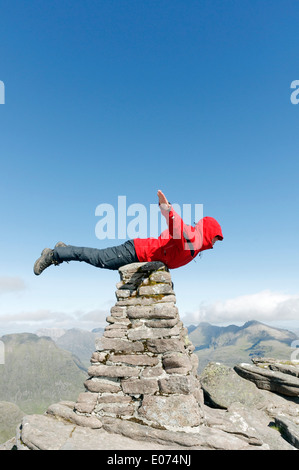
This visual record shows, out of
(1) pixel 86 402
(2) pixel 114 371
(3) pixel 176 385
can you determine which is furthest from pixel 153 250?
(1) pixel 86 402

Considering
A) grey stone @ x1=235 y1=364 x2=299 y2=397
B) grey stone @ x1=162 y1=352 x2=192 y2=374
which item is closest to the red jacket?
grey stone @ x1=162 y1=352 x2=192 y2=374

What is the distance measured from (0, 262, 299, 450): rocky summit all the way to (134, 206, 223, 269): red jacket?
0.43 meters

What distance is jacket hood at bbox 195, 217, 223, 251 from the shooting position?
7.87m

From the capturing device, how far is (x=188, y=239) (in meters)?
7.64

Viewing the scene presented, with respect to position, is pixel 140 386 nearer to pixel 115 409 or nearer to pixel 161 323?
pixel 115 409

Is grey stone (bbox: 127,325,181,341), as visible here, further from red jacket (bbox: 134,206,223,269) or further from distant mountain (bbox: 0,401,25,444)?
distant mountain (bbox: 0,401,25,444)

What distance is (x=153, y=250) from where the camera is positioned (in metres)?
8.41

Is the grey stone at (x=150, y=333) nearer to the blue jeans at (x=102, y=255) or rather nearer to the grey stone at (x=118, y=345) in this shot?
the grey stone at (x=118, y=345)

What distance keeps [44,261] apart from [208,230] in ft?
18.0

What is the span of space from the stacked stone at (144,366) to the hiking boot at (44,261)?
262 cm

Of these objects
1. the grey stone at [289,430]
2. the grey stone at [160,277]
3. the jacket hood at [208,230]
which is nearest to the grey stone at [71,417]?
the grey stone at [160,277]
